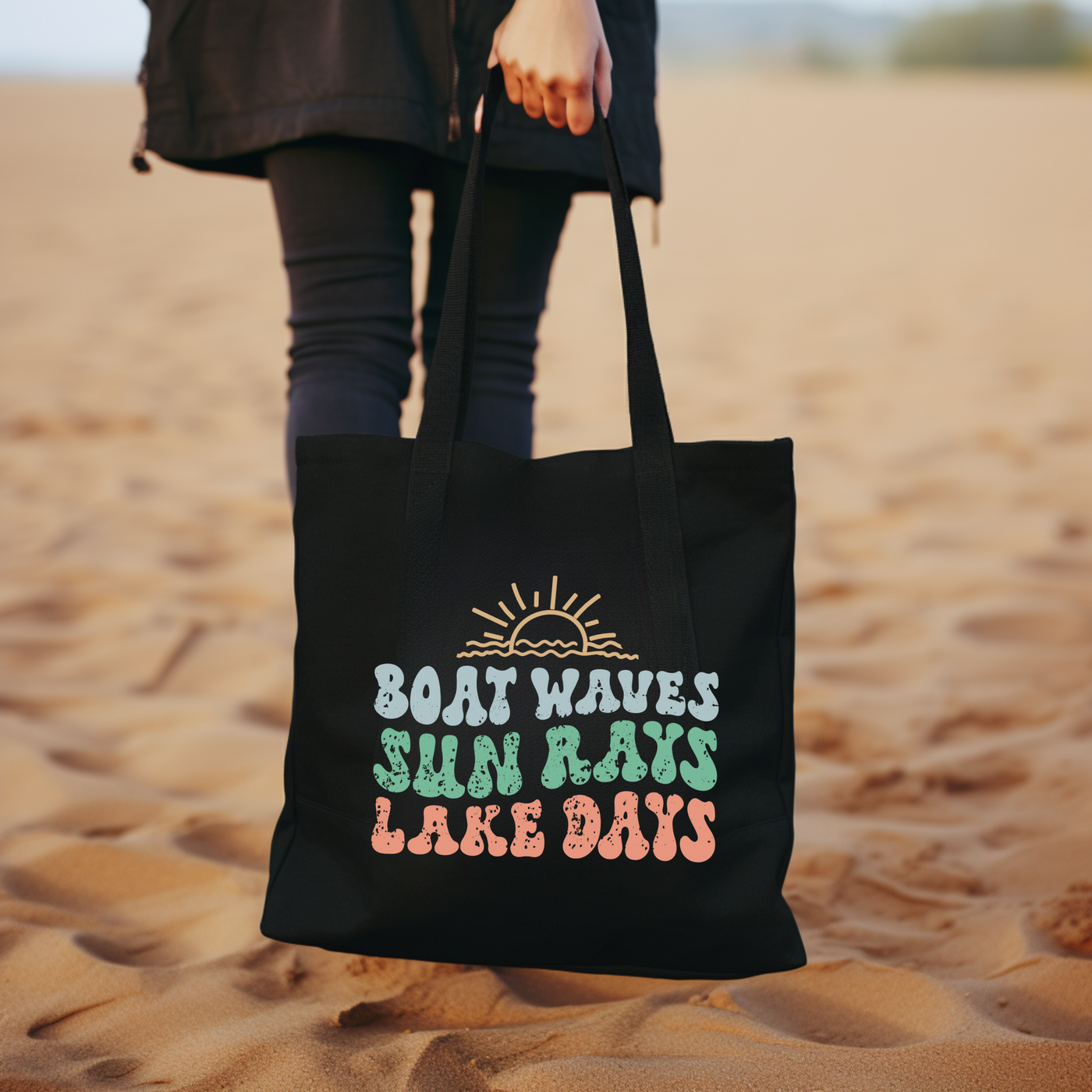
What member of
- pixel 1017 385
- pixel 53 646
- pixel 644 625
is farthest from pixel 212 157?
pixel 1017 385

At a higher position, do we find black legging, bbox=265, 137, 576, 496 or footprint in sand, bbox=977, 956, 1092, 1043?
black legging, bbox=265, 137, 576, 496

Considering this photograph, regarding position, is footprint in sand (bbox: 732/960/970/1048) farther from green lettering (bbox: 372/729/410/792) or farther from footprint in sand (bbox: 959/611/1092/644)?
footprint in sand (bbox: 959/611/1092/644)

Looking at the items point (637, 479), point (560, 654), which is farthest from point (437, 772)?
point (637, 479)

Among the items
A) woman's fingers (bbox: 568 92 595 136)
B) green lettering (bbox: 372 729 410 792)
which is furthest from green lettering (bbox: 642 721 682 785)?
woman's fingers (bbox: 568 92 595 136)

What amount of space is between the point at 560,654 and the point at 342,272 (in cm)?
56

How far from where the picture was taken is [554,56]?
3.41 feet

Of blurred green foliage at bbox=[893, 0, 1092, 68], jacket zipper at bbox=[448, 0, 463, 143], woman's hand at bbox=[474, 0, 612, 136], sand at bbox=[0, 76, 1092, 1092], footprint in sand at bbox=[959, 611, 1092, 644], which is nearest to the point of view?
sand at bbox=[0, 76, 1092, 1092]

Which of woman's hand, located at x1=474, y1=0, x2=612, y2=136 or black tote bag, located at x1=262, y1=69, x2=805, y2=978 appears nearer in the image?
black tote bag, located at x1=262, y1=69, x2=805, y2=978

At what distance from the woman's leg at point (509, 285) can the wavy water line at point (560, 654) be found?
0.37 metres

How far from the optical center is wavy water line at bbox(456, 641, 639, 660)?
36.9 inches

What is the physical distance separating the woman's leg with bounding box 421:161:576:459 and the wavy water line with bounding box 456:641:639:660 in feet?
1.22

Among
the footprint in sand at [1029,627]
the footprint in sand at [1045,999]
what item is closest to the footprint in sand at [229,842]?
the footprint in sand at [1045,999]

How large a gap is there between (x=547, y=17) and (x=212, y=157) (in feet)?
1.42

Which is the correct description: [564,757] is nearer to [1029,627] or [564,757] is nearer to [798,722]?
[798,722]
